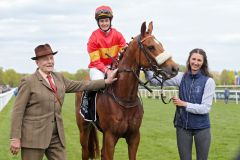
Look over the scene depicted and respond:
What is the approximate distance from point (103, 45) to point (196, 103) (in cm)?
171

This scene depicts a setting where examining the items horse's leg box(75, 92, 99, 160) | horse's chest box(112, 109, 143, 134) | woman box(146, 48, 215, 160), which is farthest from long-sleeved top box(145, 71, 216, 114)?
horse's leg box(75, 92, 99, 160)

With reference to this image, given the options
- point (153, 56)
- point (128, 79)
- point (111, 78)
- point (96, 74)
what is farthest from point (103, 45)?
point (153, 56)

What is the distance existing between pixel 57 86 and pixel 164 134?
290 inches

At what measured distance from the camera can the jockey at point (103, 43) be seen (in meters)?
5.81

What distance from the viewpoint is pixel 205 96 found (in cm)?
478

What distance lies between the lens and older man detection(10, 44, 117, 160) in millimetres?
4406

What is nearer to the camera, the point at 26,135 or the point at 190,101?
the point at 26,135

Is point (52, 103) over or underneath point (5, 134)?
over

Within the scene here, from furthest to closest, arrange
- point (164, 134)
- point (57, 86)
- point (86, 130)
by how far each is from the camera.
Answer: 1. point (164, 134)
2. point (86, 130)
3. point (57, 86)

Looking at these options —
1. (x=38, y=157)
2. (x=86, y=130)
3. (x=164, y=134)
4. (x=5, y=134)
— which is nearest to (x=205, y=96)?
(x=38, y=157)

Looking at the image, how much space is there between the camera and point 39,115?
14.8ft

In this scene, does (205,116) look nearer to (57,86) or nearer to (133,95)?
(133,95)

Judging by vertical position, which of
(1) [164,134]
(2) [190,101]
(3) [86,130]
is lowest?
(1) [164,134]

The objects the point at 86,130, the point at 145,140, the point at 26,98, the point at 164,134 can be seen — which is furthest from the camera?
the point at 164,134
